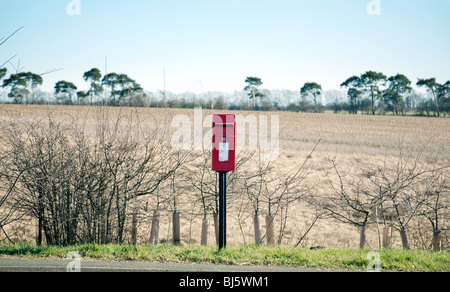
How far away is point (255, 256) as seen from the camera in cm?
535

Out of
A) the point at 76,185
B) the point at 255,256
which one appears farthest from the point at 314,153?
the point at 76,185

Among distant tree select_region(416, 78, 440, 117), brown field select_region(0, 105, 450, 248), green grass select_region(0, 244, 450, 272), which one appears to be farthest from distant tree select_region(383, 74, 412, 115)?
green grass select_region(0, 244, 450, 272)

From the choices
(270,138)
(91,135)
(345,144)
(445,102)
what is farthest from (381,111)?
(91,135)

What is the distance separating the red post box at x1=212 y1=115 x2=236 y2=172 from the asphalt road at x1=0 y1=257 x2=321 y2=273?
1.53 m

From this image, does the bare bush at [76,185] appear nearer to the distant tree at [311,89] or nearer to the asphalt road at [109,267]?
the asphalt road at [109,267]

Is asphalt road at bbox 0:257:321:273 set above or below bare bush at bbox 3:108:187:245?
below

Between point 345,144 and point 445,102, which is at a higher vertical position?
point 445,102

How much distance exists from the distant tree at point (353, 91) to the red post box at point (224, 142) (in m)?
62.2

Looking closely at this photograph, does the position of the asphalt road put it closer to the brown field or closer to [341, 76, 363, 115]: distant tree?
the brown field

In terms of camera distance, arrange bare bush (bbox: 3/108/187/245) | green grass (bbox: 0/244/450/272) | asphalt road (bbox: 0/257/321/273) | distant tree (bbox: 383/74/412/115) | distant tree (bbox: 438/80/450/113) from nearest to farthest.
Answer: asphalt road (bbox: 0/257/321/273)
green grass (bbox: 0/244/450/272)
bare bush (bbox: 3/108/187/245)
distant tree (bbox: 438/80/450/113)
distant tree (bbox: 383/74/412/115)

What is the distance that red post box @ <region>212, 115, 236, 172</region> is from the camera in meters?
5.24
